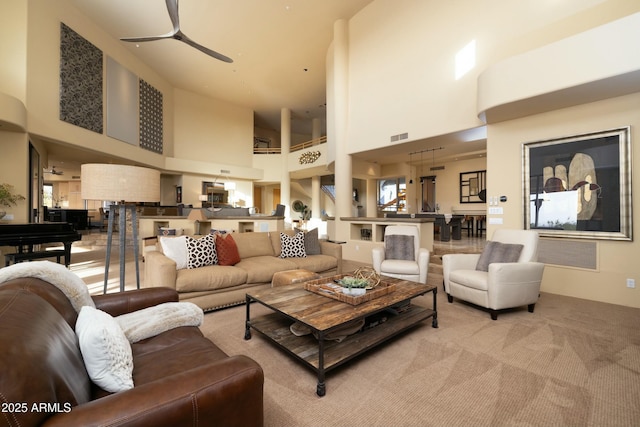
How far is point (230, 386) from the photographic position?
983mm

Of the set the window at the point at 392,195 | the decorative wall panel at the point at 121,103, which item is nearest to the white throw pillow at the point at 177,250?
the decorative wall panel at the point at 121,103

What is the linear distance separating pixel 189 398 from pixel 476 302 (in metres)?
3.20

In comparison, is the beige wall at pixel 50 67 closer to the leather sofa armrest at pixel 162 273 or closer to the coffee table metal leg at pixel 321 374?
the leather sofa armrest at pixel 162 273

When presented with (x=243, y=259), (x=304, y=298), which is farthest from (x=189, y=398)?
(x=243, y=259)

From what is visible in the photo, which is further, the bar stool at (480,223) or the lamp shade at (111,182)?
the bar stool at (480,223)

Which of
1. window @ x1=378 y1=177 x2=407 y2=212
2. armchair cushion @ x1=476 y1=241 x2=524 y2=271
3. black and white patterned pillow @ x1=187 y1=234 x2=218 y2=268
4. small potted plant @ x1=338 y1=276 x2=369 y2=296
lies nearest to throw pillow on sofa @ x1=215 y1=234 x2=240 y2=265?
black and white patterned pillow @ x1=187 y1=234 x2=218 y2=268

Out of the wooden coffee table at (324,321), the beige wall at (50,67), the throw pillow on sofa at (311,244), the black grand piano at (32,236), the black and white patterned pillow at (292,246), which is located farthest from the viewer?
the beige wall at (50,67)

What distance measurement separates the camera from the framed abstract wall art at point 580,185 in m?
3.49

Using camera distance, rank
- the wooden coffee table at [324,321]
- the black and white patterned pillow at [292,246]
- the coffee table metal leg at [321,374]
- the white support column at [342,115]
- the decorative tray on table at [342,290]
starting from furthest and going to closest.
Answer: the white support column at [342,115] < the black and white patterned pillow at [292,246] < the decorative tray on table at [342,290] < the wooden coffee table at [324,321] < the coffee table metal leg at [321,374]

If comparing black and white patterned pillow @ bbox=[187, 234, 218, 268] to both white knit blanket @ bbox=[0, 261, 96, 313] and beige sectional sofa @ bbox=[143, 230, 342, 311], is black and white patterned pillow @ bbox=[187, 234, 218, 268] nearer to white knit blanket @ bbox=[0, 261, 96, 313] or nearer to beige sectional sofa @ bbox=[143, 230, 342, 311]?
beige sectional sofa @ bbox=[143, 230, 342, 311]

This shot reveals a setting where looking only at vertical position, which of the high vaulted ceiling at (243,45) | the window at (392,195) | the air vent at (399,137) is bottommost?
the window at (392,195)

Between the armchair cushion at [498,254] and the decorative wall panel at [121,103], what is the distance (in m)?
9.12

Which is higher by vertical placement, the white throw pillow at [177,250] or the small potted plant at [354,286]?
the white throw pillow at [177,250]

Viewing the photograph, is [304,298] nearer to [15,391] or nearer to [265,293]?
[265,293]
